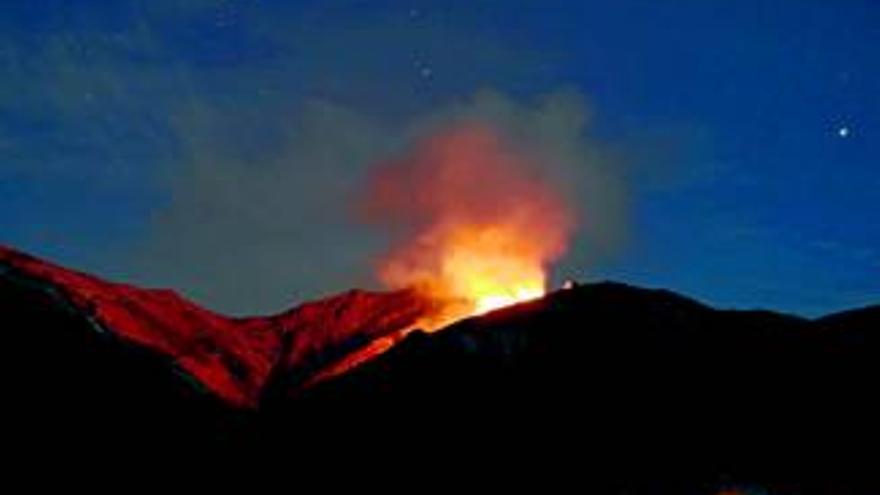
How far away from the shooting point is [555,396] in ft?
317

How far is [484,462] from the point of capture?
88.3 m

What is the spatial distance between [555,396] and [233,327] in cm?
8388

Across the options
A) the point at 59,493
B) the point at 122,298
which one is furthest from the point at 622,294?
the point at 122,298

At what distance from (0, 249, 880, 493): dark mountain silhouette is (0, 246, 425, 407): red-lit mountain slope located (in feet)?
44.4

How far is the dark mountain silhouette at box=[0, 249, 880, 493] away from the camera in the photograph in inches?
3223

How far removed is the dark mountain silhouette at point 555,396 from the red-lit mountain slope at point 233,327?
13.5 metres

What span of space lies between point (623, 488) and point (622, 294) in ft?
124

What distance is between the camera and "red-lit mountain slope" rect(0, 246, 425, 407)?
13588 centimetres

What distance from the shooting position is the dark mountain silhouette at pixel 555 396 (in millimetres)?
81875

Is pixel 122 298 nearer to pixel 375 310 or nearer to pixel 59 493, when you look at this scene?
pixel 375 310

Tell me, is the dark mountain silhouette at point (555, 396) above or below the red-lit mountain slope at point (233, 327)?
below

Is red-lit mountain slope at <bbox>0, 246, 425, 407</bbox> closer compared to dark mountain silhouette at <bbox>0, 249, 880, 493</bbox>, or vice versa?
dark mountain silhouette at <bbox>0, 249, 880, 493</bbox>

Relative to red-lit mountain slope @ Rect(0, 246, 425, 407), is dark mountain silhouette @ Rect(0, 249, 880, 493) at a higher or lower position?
lower

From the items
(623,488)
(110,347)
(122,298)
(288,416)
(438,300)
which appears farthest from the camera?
(438,300)
